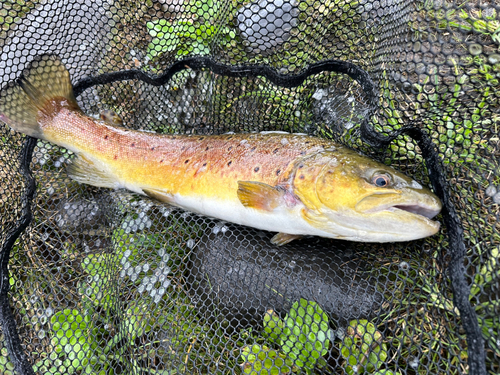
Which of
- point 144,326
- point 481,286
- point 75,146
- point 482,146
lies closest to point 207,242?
point 144,326

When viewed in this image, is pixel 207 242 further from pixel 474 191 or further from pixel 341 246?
pixel 474 191

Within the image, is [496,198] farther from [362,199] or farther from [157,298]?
[157,298]

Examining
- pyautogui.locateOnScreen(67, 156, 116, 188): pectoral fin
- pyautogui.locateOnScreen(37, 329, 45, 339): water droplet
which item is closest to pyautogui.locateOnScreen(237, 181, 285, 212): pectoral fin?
pyautogui.locateOnScreen(67, 156, 116, 188): pectoral fin

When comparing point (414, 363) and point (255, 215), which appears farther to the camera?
point (255, 215)

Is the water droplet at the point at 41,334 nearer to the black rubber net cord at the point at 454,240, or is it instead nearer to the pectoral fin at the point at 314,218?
the pectoral fin at the point at 314,218

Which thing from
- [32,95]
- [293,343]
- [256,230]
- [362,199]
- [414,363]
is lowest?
[414,363]

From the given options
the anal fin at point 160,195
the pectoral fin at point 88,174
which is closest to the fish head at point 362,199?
the anal fin at point 160,195

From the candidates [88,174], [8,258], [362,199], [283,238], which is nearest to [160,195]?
[88,174]
